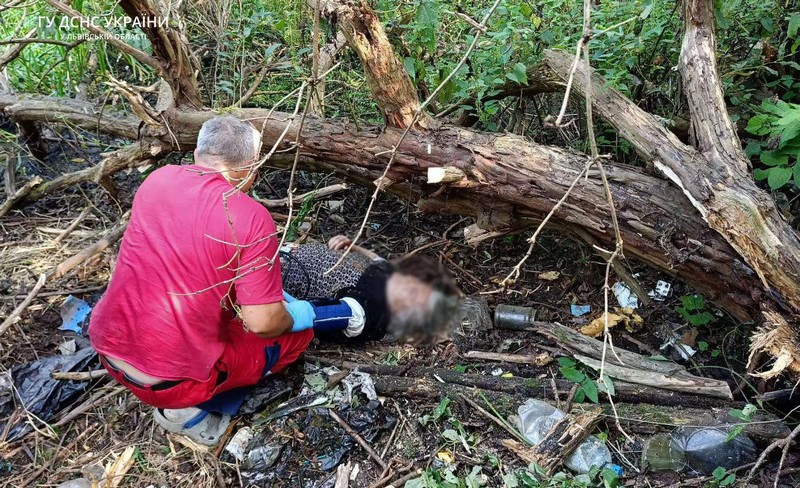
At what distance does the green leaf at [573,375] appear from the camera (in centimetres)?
256

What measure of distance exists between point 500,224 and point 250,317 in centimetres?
127

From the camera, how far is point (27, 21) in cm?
486

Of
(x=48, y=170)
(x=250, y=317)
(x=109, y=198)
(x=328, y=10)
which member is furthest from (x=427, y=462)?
(x=48, y=170)

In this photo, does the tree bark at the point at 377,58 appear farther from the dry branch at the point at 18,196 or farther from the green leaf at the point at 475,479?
the dry branch at the point at 18,196

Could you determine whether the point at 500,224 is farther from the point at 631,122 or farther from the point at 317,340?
the point at 317,340

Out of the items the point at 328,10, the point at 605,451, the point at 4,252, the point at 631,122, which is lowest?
the point at 4,252

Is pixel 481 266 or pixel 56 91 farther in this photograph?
pixel 56 91

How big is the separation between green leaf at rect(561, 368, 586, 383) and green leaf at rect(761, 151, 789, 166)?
50.9 inches

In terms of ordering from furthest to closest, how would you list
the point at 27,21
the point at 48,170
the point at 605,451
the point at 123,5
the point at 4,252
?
the point at 27,21
the point at 48,170
the point at 4,252
the point at 123,5
the point at 605,451

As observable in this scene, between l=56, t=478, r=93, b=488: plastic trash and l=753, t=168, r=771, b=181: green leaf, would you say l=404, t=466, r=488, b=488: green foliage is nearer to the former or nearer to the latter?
l=56, t=478, r=93, b=488: plastic trash

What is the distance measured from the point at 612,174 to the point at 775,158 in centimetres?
78

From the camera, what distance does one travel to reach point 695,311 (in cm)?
283

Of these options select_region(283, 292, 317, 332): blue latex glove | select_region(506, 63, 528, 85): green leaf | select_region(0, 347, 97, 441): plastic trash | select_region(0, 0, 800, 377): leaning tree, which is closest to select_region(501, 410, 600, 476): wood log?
select_region(0, 0, 800, 377): leaning tree

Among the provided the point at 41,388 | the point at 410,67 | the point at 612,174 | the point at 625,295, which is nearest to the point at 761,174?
the point at 612,174
